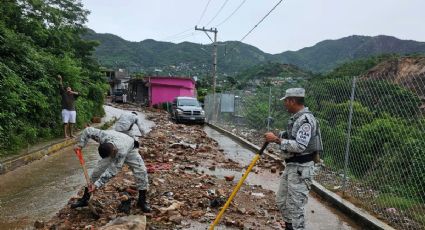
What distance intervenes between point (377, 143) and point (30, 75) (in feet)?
30.3

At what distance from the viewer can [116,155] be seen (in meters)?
5.17

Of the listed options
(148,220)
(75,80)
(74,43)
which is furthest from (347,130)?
(74,43)

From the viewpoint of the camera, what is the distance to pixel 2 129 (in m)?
8.05

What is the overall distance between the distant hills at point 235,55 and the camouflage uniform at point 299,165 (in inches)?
2775

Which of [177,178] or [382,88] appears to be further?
[177,178]

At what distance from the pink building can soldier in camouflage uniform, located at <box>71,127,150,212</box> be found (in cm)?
3687

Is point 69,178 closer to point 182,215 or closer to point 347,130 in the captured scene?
point 182,215

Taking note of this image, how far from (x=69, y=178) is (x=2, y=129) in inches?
72.0

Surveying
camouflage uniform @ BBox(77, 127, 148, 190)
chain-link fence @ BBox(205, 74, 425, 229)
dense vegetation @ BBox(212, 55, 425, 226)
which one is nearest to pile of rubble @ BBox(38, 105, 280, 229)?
camouflage uniform @ BBox(77, 127, 148, 190)

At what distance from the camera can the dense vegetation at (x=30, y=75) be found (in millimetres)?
8812

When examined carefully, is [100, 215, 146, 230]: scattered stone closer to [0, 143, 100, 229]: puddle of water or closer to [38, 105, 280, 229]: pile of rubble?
[38, 105, 280, 229]: pile of rubble

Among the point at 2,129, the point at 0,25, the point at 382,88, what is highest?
the point at 0,25

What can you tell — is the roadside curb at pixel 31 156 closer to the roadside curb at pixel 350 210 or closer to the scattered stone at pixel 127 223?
the scattered stone at pixel 127 223

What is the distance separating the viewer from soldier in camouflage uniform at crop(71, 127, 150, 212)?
16.8 ft
